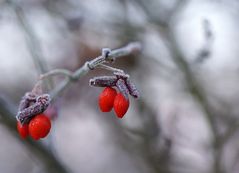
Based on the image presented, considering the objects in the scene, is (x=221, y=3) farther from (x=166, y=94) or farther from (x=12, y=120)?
(x=12, y=120)

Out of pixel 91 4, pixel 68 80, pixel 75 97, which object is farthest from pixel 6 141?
pixel 68 80

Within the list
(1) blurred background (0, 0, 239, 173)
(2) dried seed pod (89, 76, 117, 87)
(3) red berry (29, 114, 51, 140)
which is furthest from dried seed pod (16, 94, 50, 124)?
(1) blurred background (0, 0, 239, 173)

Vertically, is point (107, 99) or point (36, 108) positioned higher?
point (107, 99)

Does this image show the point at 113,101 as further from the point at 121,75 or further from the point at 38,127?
the point at 38,127

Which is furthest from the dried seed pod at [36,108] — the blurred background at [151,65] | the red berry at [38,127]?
the blurred background at [151,65]

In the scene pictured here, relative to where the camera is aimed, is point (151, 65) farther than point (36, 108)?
Yes

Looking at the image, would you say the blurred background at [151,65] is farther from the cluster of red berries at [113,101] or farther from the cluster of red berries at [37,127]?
the cluster of red berries at [113,101]

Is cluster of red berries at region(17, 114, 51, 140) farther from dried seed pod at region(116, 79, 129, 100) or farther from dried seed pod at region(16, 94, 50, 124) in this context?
dried seed pod at region(116, 79, 129, 100)

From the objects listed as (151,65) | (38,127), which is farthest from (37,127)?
(151,65)
